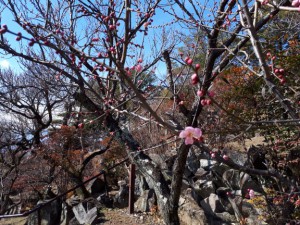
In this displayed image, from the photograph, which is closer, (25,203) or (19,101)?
(19,101)

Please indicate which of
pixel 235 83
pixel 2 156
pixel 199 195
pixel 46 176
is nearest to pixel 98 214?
pixel 199 195

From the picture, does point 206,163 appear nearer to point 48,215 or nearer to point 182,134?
point 48,215

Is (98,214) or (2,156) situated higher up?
(2,156)

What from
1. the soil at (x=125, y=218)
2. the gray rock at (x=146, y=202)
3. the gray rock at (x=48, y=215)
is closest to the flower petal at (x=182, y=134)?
the soil at (x=125, y=218)

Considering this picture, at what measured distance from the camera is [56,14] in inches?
186

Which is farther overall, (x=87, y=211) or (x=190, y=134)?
(x=87, y=211)

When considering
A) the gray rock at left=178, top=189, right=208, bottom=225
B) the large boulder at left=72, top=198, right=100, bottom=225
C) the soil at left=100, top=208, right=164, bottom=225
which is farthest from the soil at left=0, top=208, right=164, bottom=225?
the gray rock at left=178, top=189, right=208, bottom=225

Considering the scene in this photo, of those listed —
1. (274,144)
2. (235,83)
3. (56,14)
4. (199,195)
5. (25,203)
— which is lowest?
(199,195)

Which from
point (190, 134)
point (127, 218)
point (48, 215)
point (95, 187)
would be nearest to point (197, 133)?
point (190, 134)

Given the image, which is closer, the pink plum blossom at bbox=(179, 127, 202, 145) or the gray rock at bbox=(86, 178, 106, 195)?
the pink plum blossom at bbox=(179, 127, 202, 145)

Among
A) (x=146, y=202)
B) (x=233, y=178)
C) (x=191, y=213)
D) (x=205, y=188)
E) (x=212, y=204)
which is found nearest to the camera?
(x=191, y=213)

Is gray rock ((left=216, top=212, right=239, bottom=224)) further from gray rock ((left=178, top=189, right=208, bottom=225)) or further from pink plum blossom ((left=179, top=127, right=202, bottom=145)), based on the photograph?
pink plum blossom ((left=179, top=127, right=202, bottom=145))

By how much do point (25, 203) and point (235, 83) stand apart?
6.86 m

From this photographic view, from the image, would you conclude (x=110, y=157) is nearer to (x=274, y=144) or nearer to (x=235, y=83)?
(x=235, y=83)
